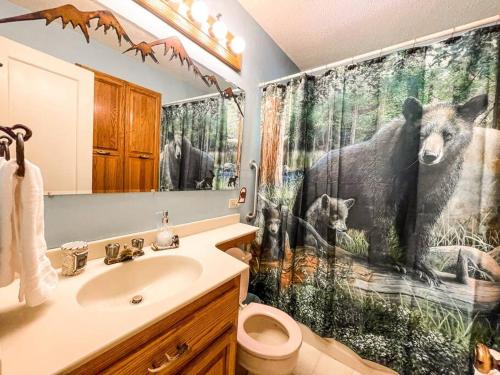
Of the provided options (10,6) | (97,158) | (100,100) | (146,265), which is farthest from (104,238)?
(10,6)

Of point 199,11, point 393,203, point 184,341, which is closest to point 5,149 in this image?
point 184,341

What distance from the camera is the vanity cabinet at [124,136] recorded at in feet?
2.88

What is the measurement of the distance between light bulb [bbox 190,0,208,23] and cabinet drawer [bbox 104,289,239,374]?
4.74 ft

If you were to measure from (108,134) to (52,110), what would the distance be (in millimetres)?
185

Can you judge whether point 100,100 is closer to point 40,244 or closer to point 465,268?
point 40,244

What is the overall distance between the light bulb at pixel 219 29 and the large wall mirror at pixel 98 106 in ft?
0.76

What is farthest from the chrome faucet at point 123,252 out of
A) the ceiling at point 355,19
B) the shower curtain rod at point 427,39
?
the ceiling at point 355,19

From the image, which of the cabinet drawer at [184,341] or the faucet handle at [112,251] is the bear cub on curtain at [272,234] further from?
the faucet handle at [112,251]

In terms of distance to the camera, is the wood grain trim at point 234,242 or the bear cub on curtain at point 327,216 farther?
the bear cub on curtain at point 327,216

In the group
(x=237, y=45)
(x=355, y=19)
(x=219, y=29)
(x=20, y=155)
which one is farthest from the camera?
(x=355, y=19)

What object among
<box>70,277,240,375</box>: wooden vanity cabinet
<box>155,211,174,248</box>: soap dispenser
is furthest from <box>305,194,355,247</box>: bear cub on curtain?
<box>155,211,174,248</box>: soap dispenser

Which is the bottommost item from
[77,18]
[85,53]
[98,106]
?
[98,106]

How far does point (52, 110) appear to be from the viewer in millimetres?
757

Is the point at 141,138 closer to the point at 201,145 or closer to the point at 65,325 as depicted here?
the point at 201,145
